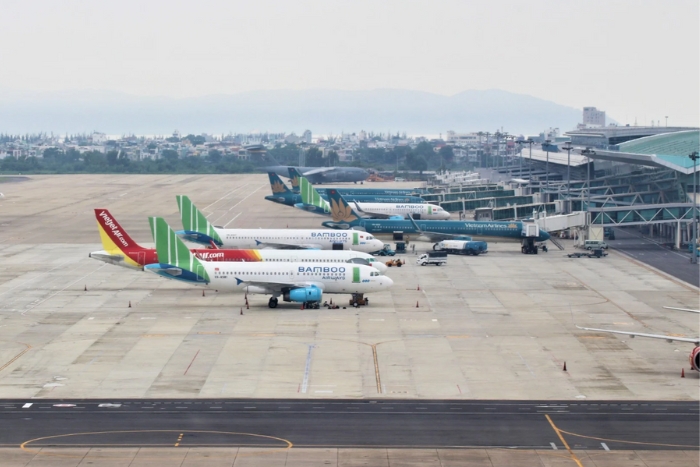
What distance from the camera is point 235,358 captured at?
211 feet

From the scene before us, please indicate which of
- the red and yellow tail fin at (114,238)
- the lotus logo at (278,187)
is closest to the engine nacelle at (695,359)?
the red and yellow tail fin at (114,238)

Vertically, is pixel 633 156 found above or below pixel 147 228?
above

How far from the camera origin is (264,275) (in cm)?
8231

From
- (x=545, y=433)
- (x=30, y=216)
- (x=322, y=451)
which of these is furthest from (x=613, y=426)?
(x=30, y=216)

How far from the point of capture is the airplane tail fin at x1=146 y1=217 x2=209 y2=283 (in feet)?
271

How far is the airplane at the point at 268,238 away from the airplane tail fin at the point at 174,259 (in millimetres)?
31567

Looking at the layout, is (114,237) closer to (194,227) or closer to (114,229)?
(114,229)

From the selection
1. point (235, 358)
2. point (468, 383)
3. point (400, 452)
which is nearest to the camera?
point (400, 452)

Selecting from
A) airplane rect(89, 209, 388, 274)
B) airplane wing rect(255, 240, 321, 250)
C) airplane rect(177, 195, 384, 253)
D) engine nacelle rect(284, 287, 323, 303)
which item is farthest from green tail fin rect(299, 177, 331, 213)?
engine nacelle rect(284, 287, 323, 303)

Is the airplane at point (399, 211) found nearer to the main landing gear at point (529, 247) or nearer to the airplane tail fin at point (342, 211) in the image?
the airplane tail fin at point (342, 211)

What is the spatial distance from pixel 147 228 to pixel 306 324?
76929 millimetres

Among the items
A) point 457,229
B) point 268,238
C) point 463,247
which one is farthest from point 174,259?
point 457,229

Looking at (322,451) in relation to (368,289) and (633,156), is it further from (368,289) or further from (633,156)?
(633,156)

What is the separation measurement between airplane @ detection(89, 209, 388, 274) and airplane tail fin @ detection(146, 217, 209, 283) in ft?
14.7
